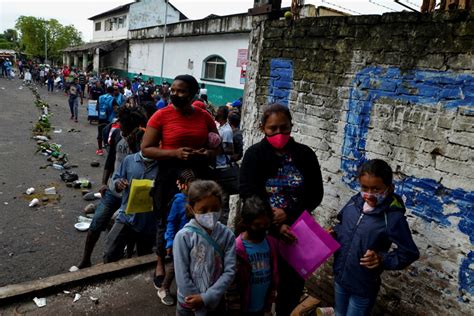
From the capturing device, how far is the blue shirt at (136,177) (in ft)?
11.2

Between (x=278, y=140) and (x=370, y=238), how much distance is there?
86 cm

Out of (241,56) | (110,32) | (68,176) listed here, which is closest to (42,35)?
(110,32)

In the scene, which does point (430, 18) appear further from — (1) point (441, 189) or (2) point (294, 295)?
(2) point (294, 295)

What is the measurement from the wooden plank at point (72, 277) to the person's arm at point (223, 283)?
5.82 ft

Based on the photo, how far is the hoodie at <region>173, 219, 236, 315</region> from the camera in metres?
2.10

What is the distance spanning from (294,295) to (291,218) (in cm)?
66

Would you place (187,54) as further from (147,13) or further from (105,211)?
(105,211)

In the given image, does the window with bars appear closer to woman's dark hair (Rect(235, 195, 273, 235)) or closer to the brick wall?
the brick wall

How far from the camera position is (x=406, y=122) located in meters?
2.75

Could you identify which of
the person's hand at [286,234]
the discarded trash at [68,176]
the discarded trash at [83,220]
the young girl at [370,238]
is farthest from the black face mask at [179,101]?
the discarded trash at [68,176]

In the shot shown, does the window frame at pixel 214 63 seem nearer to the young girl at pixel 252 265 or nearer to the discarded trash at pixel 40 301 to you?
the discarded trash at pixel 40 301

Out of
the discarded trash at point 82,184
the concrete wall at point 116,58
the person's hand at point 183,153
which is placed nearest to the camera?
the person's hand at point 183,153

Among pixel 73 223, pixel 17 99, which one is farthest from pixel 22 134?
pixel 17 99

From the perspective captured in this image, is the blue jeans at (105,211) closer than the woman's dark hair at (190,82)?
No
